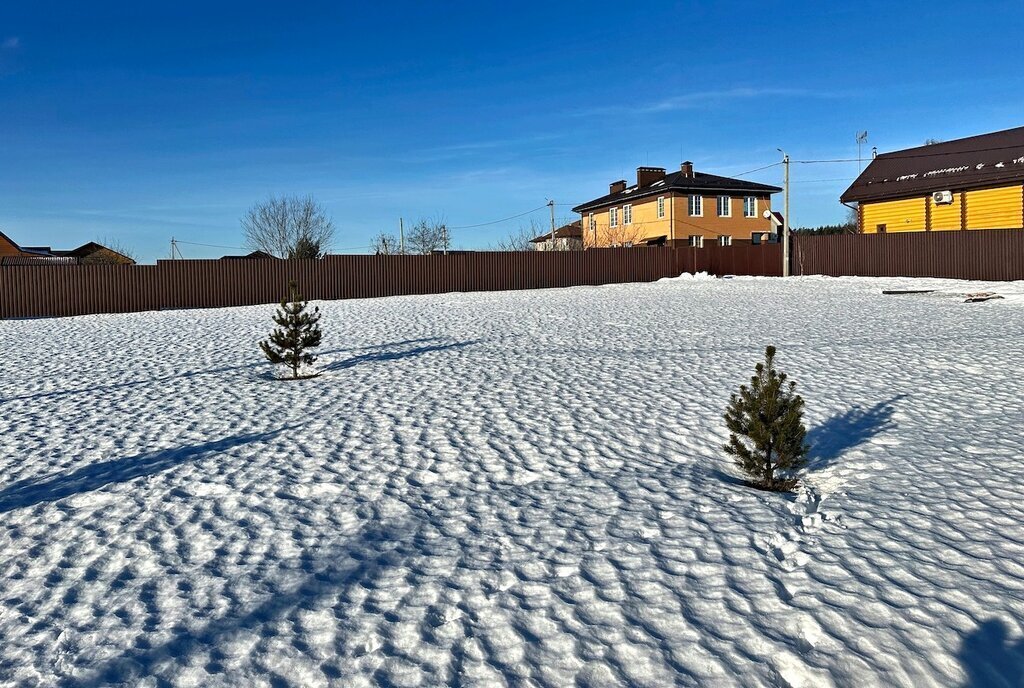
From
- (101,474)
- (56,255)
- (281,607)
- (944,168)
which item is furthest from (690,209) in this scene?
(56,255)

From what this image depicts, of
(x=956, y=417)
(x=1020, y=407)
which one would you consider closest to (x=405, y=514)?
(x=956, y=417)

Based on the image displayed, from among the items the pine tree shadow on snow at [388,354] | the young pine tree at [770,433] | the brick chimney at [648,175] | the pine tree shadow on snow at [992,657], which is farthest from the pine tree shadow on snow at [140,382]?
the brick chimney at [648,175]

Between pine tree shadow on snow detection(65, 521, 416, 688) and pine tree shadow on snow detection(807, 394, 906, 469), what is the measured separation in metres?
3.17

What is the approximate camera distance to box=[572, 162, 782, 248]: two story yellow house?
127 ft

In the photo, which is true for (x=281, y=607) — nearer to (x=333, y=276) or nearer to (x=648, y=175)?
(x=333, y=276)

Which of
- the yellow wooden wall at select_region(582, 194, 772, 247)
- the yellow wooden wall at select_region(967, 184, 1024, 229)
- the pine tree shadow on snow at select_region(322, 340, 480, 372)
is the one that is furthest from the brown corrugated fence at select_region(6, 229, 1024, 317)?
the pine tree shadow on snow at select_region(322, 340, 480, 372)

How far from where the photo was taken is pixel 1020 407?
6.36 m

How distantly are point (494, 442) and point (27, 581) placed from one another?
319 cm

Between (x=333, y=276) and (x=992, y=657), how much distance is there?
908 inches

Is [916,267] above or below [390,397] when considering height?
above

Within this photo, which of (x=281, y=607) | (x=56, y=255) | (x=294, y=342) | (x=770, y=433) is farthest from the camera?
(x=56, y=255)

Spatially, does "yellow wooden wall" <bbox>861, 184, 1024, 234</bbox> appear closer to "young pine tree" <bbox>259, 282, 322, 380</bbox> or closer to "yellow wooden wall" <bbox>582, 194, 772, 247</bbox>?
"yellow wooden wall" <bbox>582, 194, 772, 247</bbox>

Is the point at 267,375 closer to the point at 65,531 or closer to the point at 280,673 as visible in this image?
the point at 65,531

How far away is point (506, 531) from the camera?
13.1ft
